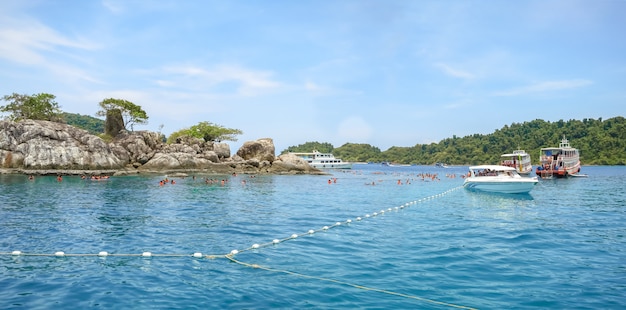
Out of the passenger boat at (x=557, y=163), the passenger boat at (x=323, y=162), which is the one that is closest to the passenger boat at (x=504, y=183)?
the passenger boat at (x=557, y=163)

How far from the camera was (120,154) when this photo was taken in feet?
269

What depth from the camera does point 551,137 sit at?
192000 mm

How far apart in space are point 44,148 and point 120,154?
521 inches

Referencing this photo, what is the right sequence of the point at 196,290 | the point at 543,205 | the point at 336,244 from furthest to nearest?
1. the point at 543,205
2. the point at 336,244
3. the point at 196,290

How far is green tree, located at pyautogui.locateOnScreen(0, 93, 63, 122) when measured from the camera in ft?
277

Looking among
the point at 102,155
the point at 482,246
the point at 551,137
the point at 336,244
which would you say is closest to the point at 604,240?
the point at 482,246

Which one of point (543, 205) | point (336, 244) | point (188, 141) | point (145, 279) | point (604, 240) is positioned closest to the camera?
point (145, 279)

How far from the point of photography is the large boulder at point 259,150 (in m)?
100

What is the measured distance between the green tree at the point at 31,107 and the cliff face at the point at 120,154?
39.3 feet

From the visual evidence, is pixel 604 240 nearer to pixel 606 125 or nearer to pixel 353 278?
pixel 353 278

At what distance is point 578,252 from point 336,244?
10.5 metres

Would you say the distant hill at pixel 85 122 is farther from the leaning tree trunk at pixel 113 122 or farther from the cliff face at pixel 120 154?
the cliff face at pixel 120 154

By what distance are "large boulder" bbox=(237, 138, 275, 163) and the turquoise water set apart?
227ft

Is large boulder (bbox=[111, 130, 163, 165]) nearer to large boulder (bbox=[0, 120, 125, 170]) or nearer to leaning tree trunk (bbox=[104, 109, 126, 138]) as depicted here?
leaning tree trunk (bbox=[104, 109, 126, 138])
